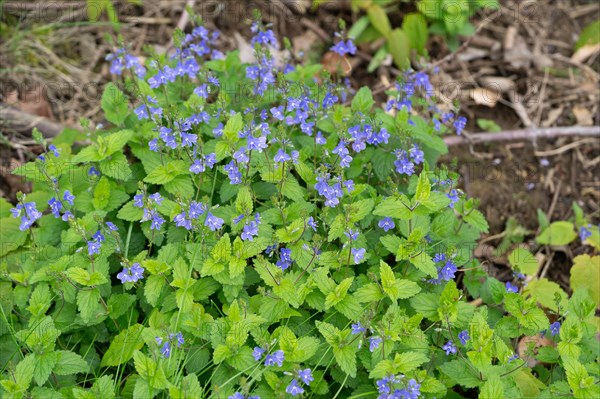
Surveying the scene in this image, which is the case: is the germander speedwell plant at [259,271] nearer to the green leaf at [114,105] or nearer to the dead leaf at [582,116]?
the green leaf at [114,105]

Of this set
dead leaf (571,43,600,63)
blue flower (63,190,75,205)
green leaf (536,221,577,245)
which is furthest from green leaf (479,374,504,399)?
dead leaf (571,43,600,63)

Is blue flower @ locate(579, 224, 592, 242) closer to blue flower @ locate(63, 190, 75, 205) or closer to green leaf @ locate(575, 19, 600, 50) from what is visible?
green leaf @ locate(575, 19, 600, 50)

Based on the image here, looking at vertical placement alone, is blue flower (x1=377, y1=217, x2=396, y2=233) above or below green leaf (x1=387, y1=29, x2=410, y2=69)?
below

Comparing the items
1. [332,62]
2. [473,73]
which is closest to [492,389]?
[332,62]

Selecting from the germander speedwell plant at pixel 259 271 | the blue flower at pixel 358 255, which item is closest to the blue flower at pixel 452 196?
the germander speedwell plant at pixel 259 271

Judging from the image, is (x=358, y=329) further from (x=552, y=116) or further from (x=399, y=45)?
(x=552, y=116)

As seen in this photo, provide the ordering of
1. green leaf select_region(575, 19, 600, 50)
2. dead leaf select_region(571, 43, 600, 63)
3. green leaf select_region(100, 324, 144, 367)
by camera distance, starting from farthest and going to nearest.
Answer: dead leaf select_region(571, 43, 600, 63) < green leaf select_region(575, 19, 600, 50) < green leaf select_region(100, 324, 144, 367)
